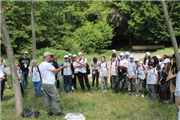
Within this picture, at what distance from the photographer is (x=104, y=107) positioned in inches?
223

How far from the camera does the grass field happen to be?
499 cm

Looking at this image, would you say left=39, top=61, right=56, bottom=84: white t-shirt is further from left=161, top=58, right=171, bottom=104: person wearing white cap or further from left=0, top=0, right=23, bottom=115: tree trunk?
left=161, top=58, right=171, bottom=104: person wearing white cap

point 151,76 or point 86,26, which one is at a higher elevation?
point 86,26

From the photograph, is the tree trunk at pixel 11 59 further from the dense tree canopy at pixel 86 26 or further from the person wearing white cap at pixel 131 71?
the dense tree canopy at pixel 86 26

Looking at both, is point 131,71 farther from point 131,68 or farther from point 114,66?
point 114,66

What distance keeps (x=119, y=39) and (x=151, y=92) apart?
31493mm

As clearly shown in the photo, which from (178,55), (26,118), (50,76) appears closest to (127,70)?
(178,55)

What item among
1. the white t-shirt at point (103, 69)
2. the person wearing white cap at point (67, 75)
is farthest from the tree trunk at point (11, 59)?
the white t-shirt at point (103, 69)

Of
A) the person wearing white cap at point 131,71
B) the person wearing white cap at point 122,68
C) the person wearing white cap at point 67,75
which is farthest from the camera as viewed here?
the person wearing white cap at point 67,75

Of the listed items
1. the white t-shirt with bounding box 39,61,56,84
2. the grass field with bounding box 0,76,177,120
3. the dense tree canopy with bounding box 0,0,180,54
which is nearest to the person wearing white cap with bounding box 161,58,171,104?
the grass field with bounding box 0,76,177,120

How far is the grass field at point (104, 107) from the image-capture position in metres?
4.99

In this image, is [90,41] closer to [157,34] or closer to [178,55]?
[157,34]

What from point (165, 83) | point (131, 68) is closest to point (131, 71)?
point (131, 68)

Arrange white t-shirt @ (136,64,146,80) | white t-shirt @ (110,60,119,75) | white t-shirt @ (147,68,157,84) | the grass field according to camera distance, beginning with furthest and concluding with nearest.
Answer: white t-shirt @ (110,60,119,75), white t-shirt @ (136,64,146,80), white t-shirt @ (147,68,157,84), the grass field
